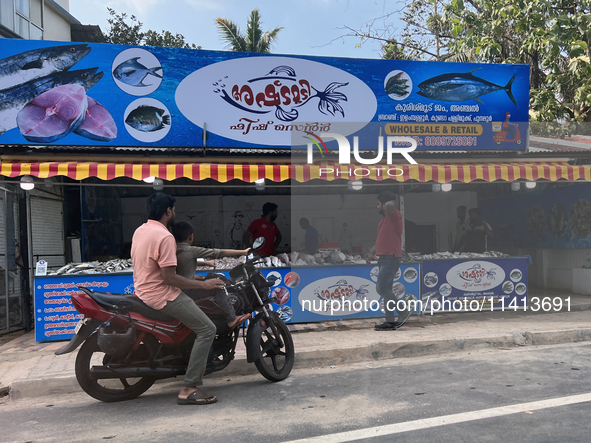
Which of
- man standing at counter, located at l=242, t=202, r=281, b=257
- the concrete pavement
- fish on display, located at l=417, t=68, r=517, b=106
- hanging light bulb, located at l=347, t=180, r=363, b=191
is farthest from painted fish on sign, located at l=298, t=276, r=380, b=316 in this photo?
fish on display, located at l=417, t=68, r=517, b=106

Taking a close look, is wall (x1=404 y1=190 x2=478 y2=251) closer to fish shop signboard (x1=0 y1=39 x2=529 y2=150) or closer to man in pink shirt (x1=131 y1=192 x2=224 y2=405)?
fish shop signboard (x1=0 y1=39 x2=529 y2=150)

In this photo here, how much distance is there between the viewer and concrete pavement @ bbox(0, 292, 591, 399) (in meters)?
5.20

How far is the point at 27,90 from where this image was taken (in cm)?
759

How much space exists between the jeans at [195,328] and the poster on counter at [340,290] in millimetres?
3334

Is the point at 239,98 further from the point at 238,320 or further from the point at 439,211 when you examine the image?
the point at 439,211

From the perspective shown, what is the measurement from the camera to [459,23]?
14.6 metres

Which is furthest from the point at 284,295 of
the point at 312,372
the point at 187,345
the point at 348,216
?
the point at 348,216

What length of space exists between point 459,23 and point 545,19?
229 cm

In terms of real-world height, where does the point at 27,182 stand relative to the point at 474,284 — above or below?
above

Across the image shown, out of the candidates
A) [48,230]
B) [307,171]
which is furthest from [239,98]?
[48,230]

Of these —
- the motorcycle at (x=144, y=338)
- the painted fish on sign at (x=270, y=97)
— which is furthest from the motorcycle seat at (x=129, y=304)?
the painted fish on sign at (x=270, y=97)

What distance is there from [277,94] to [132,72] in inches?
93.7

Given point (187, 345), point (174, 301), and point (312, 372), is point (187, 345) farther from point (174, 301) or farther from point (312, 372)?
point (312, 372)

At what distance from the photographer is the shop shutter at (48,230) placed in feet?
27.6
